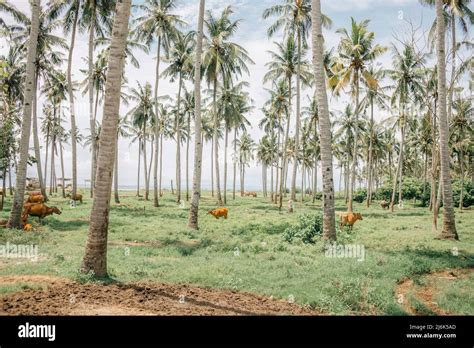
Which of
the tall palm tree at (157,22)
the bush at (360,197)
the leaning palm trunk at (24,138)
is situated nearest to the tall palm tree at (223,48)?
the tall palm tree at (157,22)

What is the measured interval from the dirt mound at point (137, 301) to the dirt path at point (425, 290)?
2.39 m

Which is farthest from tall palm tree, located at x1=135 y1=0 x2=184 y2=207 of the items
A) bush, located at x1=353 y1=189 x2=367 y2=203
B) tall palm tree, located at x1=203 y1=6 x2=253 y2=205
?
bush, located at x1=353 y1=189 x2=367 y2=203

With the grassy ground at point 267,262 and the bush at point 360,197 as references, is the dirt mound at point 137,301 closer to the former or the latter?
the grassy ground at point 267,262

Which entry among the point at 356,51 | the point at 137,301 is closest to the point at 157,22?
the point at 356,51

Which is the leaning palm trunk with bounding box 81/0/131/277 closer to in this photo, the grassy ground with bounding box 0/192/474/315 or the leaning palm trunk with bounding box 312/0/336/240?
the grassy ground with bounding box 0/192/474/315

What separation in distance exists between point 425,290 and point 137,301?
688 cm

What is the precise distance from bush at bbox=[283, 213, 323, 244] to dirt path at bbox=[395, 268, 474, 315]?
15.8 ft

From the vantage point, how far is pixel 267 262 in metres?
10.2

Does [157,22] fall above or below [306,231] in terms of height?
above

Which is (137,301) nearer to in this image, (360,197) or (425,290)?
(425,290)

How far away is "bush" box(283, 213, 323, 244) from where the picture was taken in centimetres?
1401

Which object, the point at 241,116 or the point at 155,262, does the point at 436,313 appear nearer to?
the point at 155,262
